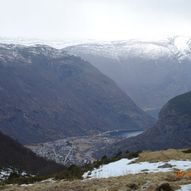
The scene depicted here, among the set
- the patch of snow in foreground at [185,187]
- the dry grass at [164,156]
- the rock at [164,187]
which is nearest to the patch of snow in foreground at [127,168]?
the dry grass at [164,156]

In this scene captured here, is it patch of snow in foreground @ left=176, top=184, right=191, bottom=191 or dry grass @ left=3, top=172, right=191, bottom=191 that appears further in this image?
dry grass @ left=3, top=172, right=191, bottom=191

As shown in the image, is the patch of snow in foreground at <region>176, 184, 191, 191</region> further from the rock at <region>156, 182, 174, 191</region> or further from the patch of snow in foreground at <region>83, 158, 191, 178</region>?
the patch of snow in foreground at <region>83, 158, 191, 178</region>

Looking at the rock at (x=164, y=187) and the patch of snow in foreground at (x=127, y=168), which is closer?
the rock at (x=164, y=187)

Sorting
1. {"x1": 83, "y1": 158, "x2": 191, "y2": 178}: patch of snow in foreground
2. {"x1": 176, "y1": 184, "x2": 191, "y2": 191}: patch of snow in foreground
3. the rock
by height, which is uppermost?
the rock

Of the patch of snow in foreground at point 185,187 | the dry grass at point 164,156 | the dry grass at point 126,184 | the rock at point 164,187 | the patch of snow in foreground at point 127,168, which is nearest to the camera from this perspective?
the rock at point 164,187

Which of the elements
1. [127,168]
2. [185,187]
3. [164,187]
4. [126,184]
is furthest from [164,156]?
[164,187]

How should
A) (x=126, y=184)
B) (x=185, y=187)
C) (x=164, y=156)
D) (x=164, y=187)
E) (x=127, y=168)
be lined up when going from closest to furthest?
1. (x=164, y=187)
2. (x=185, y=187)
3. (x=126, y=184)
4. (x=127, y=168)
5. (x=164, y=156)

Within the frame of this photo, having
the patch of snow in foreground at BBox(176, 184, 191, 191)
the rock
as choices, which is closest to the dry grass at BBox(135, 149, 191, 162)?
the patch of snow in foreground at BBox(176, 184, 191, 191)

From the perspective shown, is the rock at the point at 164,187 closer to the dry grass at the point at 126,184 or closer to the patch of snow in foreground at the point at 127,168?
the dry grass at the point at 126,184

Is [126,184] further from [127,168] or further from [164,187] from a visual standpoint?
[127,168]
